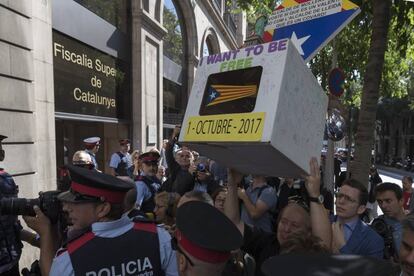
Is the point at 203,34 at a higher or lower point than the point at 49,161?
higher

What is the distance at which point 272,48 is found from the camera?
2.11 metres

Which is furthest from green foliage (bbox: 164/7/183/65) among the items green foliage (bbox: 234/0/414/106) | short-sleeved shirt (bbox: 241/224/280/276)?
short-sleeved shirt (bbox: 241/224/280/276)

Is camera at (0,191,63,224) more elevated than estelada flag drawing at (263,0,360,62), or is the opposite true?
estelada flag drawing at (263,0,360,62)

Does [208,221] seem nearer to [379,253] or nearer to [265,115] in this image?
[265,115]

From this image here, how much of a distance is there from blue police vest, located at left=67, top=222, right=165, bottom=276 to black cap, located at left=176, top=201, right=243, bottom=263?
1.35 ft

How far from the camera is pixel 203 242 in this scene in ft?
5.36

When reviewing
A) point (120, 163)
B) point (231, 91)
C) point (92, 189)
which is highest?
point (231, 91)

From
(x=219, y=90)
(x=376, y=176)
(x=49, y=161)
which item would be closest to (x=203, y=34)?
(x=376, y=176)

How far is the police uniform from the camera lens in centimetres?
199

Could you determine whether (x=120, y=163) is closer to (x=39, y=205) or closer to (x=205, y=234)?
(x=39, y=205)

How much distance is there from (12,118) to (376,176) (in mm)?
8407

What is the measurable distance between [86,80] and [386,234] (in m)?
6.94

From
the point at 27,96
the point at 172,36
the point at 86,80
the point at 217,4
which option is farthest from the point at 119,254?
the point at 217,4

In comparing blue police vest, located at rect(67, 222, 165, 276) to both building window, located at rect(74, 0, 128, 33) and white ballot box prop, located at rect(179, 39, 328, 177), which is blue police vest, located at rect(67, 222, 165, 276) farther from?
building window, located at rect(74, 0, 128, 33)
